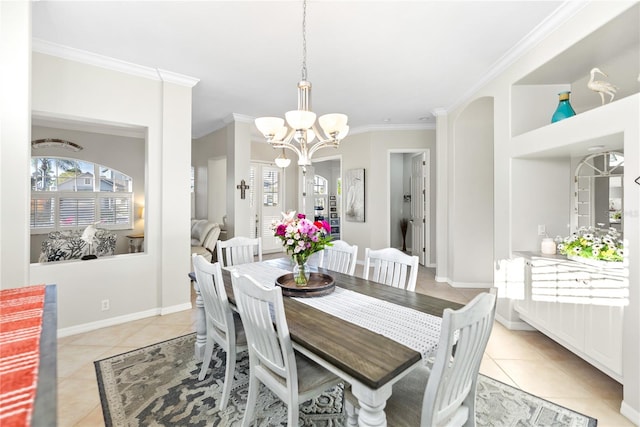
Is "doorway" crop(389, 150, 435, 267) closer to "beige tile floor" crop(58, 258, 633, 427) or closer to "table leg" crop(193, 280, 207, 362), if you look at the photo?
"beige tile floor" crop(58, 258, 633, 427)

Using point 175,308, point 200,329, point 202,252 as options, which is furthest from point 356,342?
point 202,252

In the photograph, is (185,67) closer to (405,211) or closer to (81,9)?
(81,9)

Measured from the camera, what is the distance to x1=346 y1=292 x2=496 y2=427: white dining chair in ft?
3.43

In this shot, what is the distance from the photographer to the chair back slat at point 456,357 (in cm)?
104

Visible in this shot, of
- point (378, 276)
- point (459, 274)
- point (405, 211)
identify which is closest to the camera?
point (378, 276)

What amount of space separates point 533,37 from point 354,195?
12.1 ft

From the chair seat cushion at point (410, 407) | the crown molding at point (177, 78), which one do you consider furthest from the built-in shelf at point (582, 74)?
the crown molding at point (177, 78)

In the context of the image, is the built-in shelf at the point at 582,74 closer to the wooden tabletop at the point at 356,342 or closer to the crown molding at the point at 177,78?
the wooden tabletop at the point at 356,342

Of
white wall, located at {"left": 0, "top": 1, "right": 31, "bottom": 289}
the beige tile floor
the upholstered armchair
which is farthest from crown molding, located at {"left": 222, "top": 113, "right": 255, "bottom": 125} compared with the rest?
the beige tile floor

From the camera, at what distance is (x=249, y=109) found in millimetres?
4566

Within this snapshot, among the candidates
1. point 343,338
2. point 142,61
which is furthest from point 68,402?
point 142,61

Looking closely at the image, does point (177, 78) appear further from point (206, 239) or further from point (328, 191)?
point (328, 191)

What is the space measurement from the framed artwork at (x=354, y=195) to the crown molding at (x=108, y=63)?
10.8 ft

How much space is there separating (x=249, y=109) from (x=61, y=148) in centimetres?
365
